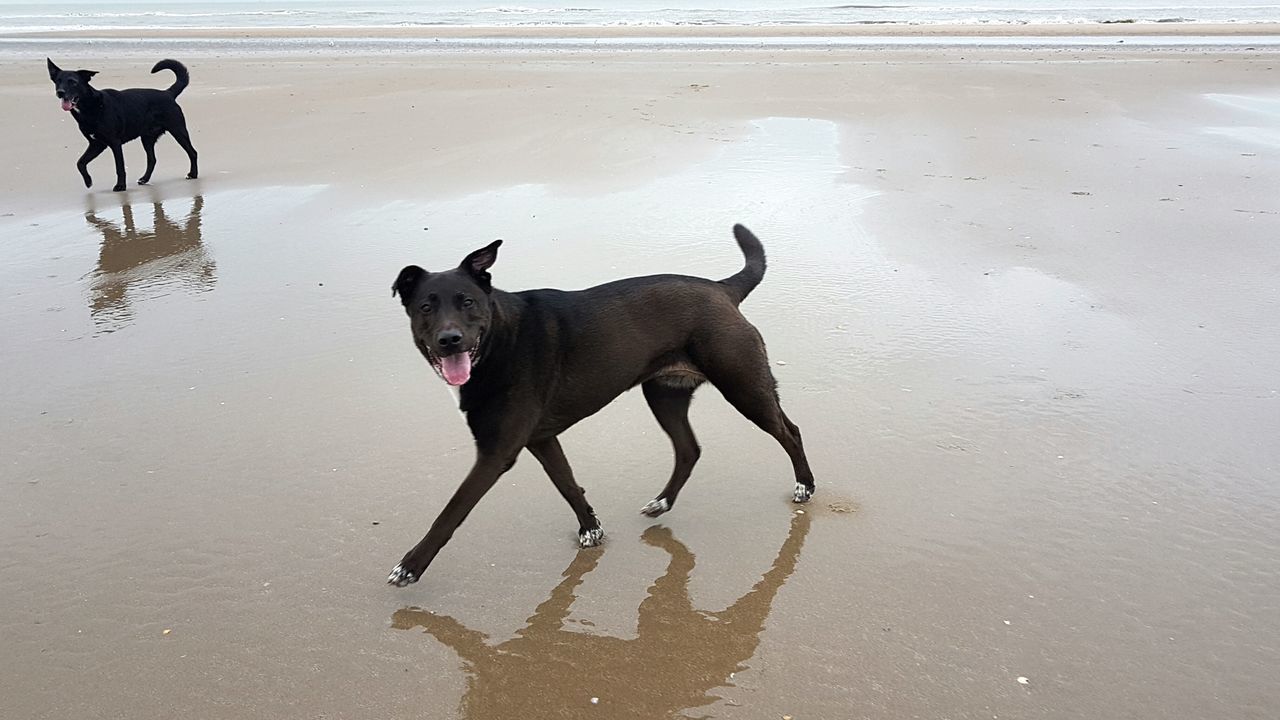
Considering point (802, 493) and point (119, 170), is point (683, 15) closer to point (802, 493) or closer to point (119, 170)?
point (119, 170)

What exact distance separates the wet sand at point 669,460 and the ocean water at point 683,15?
2631 cm

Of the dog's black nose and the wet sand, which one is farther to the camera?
the dog's black nose

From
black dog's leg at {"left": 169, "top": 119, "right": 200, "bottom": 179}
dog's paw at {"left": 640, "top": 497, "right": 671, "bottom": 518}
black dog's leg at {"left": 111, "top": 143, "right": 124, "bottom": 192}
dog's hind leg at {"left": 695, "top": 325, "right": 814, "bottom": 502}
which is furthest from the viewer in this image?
black dog's leg at {"left": 169, "top": 119, "right": 200, "bottom": 179}

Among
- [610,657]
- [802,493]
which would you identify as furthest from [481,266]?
[802,493]

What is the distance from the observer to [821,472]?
13.8ft

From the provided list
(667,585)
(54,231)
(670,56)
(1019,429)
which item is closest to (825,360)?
(1019,429)

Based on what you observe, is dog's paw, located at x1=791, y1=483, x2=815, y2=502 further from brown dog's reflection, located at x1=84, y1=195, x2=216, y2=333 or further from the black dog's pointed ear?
brown dog's reflection, located at x1=84, y1=195, x2=216, y2=333

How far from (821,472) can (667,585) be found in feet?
3.32

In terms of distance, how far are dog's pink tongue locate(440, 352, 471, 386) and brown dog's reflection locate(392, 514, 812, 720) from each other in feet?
2.48

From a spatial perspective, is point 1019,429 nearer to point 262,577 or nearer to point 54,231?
point 262,577

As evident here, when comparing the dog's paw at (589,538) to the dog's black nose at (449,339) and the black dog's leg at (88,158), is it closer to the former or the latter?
the dog's black nose at (449,339)

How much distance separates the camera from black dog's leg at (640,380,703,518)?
403cm

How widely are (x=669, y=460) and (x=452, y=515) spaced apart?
123 cm

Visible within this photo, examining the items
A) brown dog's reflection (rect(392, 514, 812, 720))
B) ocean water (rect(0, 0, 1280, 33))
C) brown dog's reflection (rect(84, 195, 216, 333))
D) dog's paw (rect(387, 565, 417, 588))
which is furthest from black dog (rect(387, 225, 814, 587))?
ocean water (rect(0, 0, 1280, 33))
